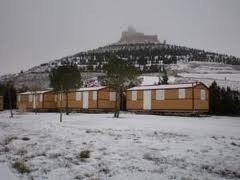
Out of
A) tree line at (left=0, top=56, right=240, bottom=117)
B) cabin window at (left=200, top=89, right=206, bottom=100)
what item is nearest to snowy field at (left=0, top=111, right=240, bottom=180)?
tree line at (left=0, top=56, right=240, bottom=117)

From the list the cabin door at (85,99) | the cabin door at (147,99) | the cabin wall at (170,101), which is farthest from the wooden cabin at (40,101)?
the cabin door at (147,99)

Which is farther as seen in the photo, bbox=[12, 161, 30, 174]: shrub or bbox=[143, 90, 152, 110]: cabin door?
bbox=[143, 90, 152, 110]: cabin door

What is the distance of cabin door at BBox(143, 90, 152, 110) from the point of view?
31.6 metres

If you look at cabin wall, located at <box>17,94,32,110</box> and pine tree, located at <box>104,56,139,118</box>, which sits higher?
pine tree, located at <box>104,56,139,118</box>

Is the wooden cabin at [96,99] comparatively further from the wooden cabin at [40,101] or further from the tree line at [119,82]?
the wooden cabin at [40,101]

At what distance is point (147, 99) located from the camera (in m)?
31.9

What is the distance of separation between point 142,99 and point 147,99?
0.77 m

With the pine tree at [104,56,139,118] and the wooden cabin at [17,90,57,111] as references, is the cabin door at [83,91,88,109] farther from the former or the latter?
the pine tree at [104,56,139,118]

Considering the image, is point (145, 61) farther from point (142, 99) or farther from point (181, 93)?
point (181, 93)

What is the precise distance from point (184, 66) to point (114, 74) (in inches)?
2456

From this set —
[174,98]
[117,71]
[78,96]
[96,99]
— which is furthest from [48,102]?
[174,98]

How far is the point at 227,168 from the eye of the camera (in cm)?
739

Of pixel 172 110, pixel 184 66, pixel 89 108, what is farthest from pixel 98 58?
pixel 172 110

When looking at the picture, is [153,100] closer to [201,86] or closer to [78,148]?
[201,86]
